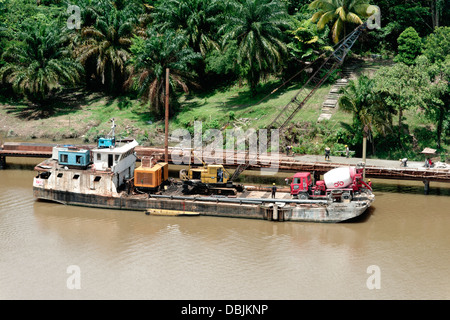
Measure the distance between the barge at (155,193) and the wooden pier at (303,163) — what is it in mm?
2503

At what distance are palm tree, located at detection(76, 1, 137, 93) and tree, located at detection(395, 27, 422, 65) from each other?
1163 inches

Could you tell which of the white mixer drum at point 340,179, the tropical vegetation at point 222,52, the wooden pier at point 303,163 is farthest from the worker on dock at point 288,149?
the white mixer drum at point 340,179

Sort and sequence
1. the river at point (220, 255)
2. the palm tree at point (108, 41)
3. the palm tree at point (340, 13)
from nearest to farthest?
the river at point (220, 255) → the palm tree at point (340, 13) → the palm tree at point (108, 41)

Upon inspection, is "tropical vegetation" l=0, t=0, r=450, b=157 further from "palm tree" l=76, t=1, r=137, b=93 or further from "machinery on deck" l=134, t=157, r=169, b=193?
"machinery on deck" l=134, t=157, r=169, b=193

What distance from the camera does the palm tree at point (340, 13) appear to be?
5309 cm

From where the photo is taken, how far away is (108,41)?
60656mm

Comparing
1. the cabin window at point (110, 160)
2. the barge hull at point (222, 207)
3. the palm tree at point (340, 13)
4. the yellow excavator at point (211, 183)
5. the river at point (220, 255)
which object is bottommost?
the river at point (220, 255)

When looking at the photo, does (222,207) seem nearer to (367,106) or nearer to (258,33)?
(367,106)

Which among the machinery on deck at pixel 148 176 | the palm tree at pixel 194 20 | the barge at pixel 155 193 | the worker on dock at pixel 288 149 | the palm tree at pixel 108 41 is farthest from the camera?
the palm tree at pixel 108 41

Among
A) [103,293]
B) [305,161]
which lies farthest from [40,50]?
[103,293]

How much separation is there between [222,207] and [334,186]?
7.30 metres

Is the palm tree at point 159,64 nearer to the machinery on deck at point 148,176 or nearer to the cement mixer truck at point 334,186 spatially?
the machinery on deck at point 148,176

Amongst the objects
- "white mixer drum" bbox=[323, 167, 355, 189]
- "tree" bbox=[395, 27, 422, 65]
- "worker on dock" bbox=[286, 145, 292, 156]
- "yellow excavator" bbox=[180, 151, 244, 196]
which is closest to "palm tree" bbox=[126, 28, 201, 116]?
"worker on dock" bbox=[286, 145, 292, 156]

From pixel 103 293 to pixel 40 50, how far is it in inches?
1606
